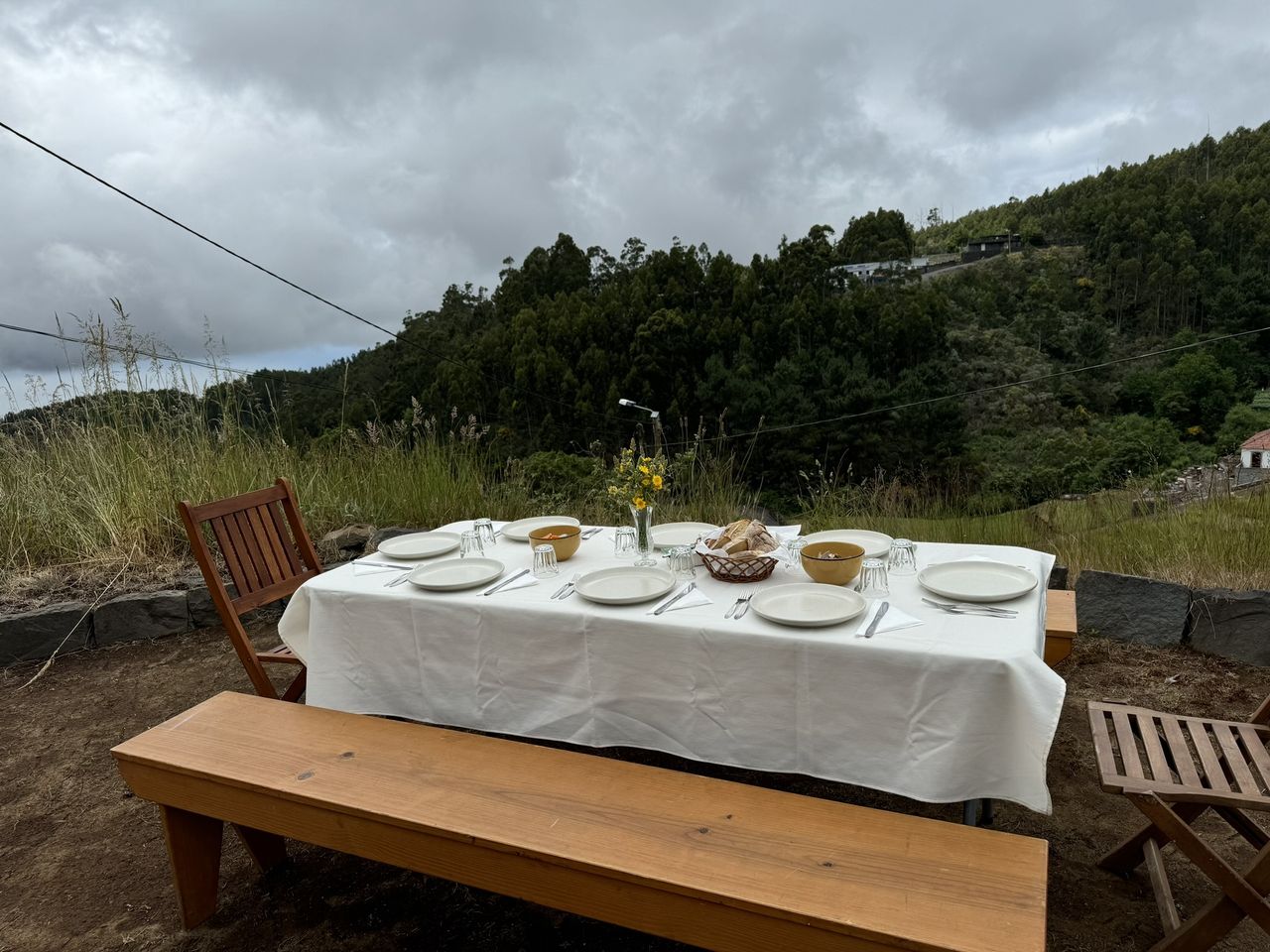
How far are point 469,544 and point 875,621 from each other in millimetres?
1184

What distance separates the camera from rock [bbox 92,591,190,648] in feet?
11.4

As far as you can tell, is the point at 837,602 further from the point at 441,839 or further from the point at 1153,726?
the point at 441,839

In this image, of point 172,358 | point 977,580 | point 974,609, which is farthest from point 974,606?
point 172,358

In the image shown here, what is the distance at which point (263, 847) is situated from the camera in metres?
1.84

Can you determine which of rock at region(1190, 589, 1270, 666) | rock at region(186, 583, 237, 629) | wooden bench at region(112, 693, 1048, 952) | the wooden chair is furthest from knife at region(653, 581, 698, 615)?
rock at region(186, 583, 237, 629)

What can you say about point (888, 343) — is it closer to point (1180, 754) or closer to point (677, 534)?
point (677, 534)

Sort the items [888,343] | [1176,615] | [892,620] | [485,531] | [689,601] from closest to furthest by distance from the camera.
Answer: [892,620] → [689,601] → [485,531] → [1176,615] → [888,343]

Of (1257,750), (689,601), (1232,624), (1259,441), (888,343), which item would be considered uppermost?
(888,343)

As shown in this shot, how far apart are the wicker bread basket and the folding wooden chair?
743mm

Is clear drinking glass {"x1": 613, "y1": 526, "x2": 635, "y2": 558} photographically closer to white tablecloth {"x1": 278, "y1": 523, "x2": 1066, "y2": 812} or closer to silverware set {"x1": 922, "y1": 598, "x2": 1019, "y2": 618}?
white tablecloth {"x1": 278, "y1": 523, "x2": 1066, "y2": 812}

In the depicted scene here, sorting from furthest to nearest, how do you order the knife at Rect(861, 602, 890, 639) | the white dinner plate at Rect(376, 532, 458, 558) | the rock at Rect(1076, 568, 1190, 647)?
the rock at Rect(1076, 568, 1190, 647), the white dinner plate at Rect(376, 532, 458, 558), the knife at Rect(861, 602, 890, 639)

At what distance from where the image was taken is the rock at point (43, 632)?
334 cm

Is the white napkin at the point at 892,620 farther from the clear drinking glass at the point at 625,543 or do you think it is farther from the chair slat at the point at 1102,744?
the clear drinking glass at the point at 625,543

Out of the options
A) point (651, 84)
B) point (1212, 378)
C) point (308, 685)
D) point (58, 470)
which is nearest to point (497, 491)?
point (58, 470)
